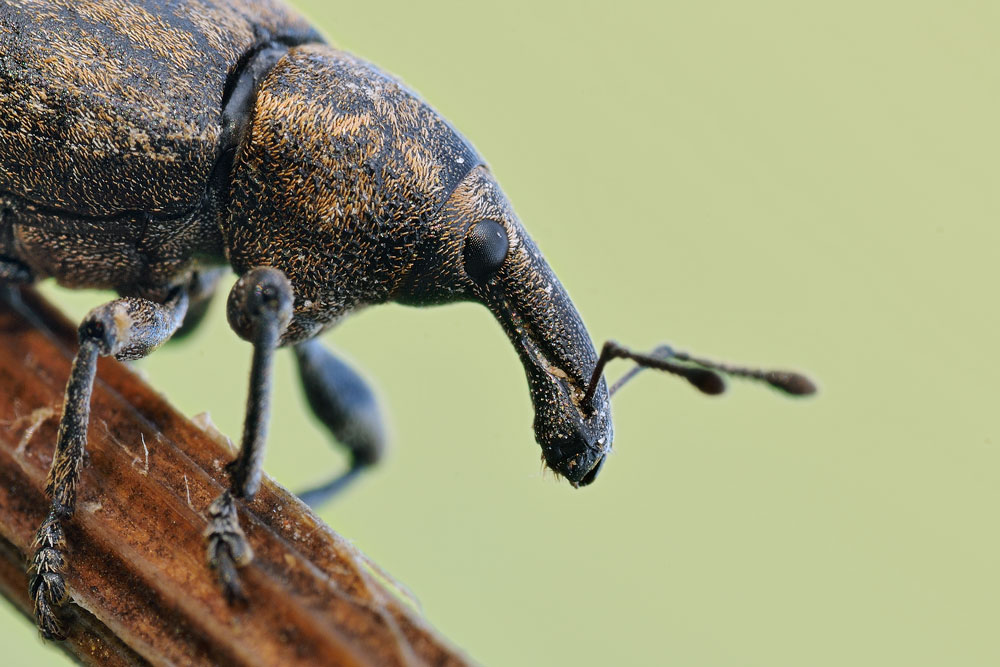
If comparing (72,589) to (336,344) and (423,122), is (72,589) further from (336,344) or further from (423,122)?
(336,344)

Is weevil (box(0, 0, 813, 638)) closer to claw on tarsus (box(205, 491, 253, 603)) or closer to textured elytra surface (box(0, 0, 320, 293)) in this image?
textured elytra surface (box(0, 0, 320, 293))

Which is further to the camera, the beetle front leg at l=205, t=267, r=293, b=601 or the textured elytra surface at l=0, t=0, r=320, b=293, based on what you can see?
the textured elytra surface at l=0, t=0, r=320, b=293

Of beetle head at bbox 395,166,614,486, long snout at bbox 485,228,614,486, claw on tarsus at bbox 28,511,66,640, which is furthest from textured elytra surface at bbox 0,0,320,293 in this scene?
claw on tarsus at bbox 28,511,66,640

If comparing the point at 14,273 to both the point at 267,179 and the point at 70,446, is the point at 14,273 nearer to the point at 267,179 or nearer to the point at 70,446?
the point at 267,179

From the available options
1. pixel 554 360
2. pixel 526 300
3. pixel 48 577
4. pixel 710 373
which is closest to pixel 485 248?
pixel 526 300

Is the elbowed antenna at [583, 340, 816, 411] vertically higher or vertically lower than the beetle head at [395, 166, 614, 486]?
higher

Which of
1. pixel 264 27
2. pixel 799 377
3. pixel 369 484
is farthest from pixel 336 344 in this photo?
pixel 799 377

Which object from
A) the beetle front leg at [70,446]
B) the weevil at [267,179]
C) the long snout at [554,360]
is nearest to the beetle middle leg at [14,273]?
the weevil at [267,179]

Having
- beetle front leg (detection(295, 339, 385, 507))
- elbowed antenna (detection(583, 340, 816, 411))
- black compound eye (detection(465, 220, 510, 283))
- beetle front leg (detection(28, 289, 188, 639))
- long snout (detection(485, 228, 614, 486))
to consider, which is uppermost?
elbowed antenna (detection(583, 340, 816, 411))
